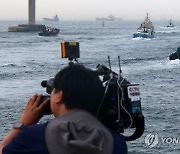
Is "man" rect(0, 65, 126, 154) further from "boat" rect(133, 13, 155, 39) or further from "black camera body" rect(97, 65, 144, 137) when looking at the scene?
"boat" rect(133, 13, 155, 39)

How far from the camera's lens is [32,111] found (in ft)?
6.37

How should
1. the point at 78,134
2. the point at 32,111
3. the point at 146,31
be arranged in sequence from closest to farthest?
1. the point at 78,134
2. the point at 32,111
3. the point at 146,31

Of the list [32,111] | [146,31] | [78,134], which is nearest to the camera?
[78,134]

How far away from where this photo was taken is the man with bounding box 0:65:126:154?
5.49 feet

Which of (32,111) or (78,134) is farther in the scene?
(32,111)

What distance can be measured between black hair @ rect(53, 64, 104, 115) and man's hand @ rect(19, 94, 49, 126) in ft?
0.56

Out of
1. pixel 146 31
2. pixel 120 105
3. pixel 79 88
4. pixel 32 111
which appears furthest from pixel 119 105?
pixel 146 31

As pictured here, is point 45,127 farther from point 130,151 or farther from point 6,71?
point 6,71

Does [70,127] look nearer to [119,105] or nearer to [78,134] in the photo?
[78,134]

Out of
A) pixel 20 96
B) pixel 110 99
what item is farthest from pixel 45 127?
pixel 20 96

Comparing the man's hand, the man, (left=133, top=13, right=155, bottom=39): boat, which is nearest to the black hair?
the man

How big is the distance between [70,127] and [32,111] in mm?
310

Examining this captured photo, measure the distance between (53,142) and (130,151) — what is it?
28.7ft

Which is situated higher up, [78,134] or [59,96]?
[59,96]
